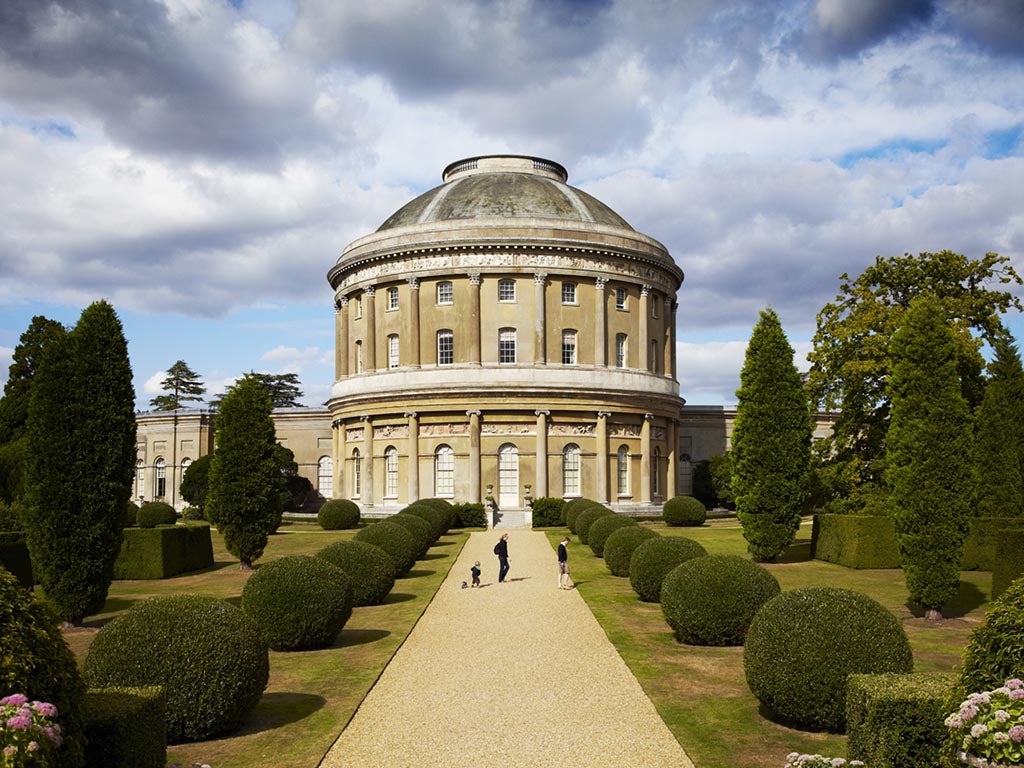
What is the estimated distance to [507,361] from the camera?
163 feet

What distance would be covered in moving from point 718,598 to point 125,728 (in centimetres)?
1041

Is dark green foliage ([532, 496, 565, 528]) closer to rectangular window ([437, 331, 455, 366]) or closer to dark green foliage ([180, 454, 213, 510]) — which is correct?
rectangular window ([437, 331, 455, 366])

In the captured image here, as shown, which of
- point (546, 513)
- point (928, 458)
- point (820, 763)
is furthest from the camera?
point (546, 513)

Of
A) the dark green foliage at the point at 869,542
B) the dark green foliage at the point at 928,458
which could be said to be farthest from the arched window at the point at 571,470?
the dark green foliage at the point at 928,458

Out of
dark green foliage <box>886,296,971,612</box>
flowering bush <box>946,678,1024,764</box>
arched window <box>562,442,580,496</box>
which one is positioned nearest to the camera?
flowering bush <box>946,678,1024,764</box>

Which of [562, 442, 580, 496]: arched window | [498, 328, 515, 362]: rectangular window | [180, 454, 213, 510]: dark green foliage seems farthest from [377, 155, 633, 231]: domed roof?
[180, 454, 213, 510]: dark green foliage

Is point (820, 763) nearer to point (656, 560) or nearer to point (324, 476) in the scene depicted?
point (656, 560)

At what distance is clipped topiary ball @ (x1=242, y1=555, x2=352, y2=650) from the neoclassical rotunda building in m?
30.4

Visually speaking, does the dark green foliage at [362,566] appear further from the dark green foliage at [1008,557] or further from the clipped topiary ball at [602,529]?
the dark green foliage at [1008,557]

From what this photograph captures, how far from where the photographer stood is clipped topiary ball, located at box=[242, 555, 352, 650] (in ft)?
52.4

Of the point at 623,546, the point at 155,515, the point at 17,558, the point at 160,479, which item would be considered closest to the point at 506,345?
the point at 155,515

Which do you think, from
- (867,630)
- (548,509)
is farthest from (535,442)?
(867,630)

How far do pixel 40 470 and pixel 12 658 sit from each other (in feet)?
46.8

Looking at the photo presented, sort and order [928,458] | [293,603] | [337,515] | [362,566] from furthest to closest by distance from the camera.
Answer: [337,515]
[362,566]
[928,458]
[293,603]
